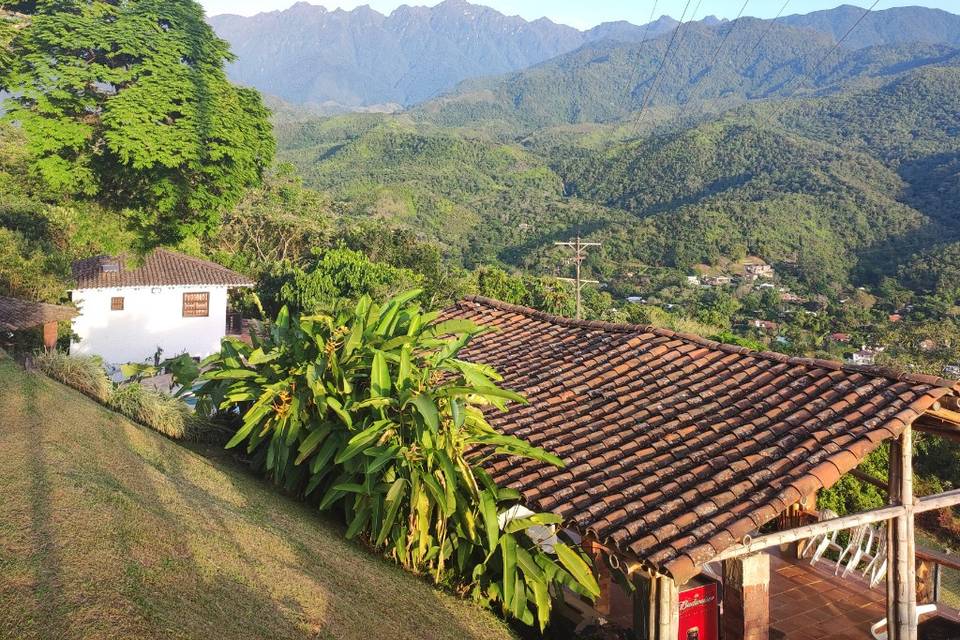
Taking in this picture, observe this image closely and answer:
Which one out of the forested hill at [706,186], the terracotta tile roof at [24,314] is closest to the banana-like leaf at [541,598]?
the terracotta tile roof at [24,314]

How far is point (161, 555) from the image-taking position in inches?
141

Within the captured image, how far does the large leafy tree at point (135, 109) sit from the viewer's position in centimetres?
1219

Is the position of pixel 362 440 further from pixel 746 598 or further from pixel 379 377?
pixel 746 598

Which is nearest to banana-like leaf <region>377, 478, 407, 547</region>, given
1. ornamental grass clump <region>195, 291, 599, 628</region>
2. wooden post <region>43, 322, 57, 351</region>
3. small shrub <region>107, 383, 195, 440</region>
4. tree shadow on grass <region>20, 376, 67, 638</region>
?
ornamental grass clump <region>195, 291, 599, 628</region>

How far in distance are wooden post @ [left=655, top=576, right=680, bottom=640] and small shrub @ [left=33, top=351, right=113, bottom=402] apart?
5.81 metres

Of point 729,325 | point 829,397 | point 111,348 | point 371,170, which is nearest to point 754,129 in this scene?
point 371,170

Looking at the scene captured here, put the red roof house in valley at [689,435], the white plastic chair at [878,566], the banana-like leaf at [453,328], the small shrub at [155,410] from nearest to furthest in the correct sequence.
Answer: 1. the red roof house in valley at [689,435]
2. the banana-like leaf at [453,328]
3. the white plastic chair at [878,566]
4. the small shrub at [155,410]

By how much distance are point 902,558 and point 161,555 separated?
4.87m

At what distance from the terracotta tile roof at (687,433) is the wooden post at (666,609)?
0.40 meters

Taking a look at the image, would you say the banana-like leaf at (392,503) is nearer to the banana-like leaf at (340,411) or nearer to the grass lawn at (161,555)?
the grass lawn at (161,555)

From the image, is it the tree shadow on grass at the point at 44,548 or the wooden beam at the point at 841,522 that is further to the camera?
the wooden beam at the point at 841,522

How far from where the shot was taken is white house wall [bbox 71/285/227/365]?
65.6 feet

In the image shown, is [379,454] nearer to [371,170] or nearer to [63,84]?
[63,84]

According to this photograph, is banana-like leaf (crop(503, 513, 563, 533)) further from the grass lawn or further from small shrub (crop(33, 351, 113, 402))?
small shrub (crop(33, 351, 113, 402))
